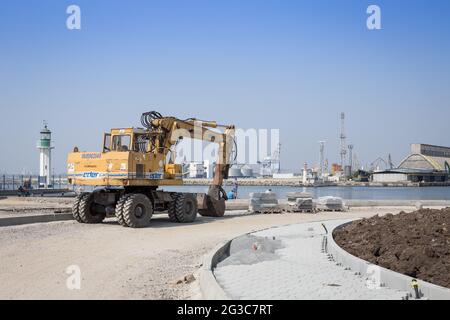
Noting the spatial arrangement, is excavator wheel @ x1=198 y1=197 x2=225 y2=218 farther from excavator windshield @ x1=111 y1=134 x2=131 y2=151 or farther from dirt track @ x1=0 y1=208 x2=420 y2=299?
excavator windshield @ x1=111 y1=134 x2=131 y2=151

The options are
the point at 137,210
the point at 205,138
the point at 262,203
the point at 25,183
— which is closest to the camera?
the point at 137,210

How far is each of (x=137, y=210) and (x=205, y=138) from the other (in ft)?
20.6

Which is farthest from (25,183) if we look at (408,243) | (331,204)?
(408,243)

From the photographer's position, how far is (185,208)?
21.5 m

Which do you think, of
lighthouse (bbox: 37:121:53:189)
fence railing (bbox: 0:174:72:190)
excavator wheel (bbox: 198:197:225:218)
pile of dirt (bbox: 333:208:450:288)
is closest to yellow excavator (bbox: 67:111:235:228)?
excavator wheel (bbox: 198:197:225:218)

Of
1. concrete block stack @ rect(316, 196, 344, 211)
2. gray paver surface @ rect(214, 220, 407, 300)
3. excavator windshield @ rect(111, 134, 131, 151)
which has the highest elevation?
excavator windshield @ rect(111, 134, 131, 151)

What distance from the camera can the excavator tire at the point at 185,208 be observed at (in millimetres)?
21188

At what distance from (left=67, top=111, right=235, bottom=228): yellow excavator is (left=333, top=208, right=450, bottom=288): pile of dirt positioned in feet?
25.9

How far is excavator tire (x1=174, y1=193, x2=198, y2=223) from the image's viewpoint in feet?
69.5

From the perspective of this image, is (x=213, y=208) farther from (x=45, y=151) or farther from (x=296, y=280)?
(x=45, y=151)

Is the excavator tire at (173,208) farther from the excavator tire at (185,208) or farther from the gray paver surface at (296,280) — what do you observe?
the gray paver surface at (296,280)

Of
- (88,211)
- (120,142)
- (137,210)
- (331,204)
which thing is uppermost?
(120,142)
